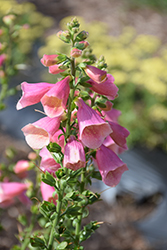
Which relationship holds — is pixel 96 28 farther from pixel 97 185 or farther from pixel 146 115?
pixel 97 185

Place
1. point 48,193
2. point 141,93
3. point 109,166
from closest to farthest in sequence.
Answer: point 109,166
point 48,193
point 141,93

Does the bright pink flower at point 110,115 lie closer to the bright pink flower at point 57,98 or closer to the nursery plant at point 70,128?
the nursery plant at point 70,128

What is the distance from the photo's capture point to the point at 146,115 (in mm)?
4070

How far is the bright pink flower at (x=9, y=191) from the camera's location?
1227 mm

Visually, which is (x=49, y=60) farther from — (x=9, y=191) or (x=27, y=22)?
(x=27, y=22)

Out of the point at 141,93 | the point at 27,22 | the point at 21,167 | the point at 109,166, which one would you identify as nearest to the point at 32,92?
the point at 109,166

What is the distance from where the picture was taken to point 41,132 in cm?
80

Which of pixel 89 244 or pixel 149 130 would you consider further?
pixel 149 130

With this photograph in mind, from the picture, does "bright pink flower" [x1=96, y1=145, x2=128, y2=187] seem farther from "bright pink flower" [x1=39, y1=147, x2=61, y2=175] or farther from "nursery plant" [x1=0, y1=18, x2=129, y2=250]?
"bright pink flower" [x1=39, y1=147, x2=61, y2=175]

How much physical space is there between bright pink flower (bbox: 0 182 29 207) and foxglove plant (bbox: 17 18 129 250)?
0.39 m

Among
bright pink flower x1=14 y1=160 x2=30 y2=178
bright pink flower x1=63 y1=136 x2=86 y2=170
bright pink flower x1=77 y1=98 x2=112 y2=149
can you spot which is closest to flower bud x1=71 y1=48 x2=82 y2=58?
bright pink flower x1=77 y1=98 x2=112 y2=149

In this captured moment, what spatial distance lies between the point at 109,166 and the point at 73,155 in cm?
15

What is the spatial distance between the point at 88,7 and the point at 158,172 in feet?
21.3

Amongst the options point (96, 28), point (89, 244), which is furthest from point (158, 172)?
point (96, 28)
